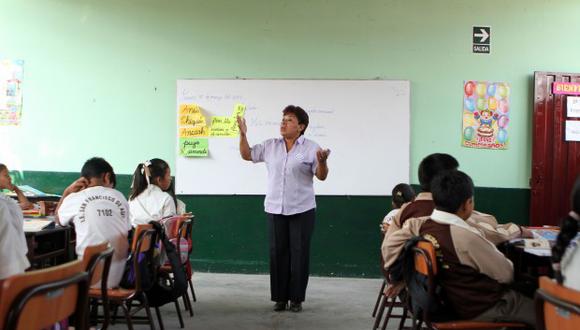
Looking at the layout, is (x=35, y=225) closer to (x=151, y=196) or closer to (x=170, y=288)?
(x=170, y=288)

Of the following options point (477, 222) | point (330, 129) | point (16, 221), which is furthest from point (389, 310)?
point (330, 129)

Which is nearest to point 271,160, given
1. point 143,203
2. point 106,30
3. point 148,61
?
point 143,203

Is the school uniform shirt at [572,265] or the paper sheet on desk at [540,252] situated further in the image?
the paper sheet on desk at [540,252]

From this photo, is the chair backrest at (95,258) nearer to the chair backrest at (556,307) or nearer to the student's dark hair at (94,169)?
the student's dark hair at (94,169)

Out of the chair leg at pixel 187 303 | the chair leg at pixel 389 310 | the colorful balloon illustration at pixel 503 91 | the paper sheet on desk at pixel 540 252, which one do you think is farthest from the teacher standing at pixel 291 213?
the colorful balloon illustration at pixel 503 91

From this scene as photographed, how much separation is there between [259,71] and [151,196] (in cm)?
210

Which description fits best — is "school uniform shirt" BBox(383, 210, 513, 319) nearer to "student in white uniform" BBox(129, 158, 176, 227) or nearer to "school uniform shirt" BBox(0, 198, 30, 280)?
"school uniform shirt" BBox(0, 198, 30, 280)

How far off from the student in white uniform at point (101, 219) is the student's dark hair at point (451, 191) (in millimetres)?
1592

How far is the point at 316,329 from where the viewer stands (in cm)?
373

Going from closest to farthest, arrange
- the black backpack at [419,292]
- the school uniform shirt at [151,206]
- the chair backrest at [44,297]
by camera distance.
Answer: the chair backrest at [44,297] → the black backpack at [419,292] → the school uniform shirt at [151,206]

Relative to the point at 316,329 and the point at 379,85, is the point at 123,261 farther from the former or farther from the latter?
the point at 379,85

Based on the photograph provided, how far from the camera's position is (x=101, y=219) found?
300 cm

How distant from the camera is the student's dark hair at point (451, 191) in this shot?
2371mm

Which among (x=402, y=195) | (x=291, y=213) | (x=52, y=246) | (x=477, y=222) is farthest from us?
(x=402, y=195)
